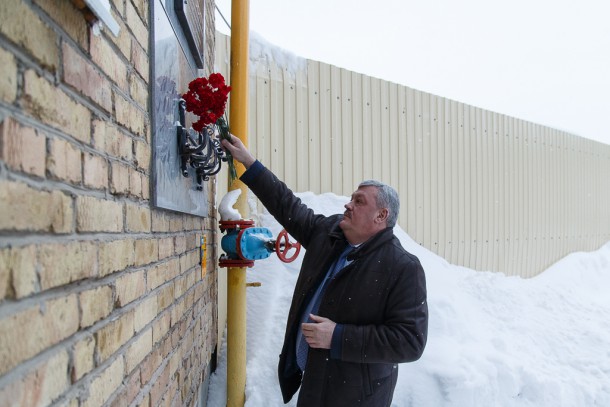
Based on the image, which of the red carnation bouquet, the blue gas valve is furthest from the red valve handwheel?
the red carnation bouquet

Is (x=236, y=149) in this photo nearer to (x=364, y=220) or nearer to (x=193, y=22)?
(x=193, y=22)

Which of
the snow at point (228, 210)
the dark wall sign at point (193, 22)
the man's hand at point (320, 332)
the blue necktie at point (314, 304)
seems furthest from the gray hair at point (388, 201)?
the dark wall sign at point (193, 22)

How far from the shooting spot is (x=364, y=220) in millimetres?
2707

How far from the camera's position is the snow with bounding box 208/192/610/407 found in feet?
13.0

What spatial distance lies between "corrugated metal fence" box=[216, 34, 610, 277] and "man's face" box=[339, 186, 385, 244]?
2568mm

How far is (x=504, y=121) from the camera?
8.27 m

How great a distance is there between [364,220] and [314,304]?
0.54 meters

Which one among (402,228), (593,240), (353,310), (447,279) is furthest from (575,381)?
(593,240)

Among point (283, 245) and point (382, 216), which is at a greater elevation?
point (382, 216)

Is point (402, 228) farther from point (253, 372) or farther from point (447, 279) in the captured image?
point (253, 372)

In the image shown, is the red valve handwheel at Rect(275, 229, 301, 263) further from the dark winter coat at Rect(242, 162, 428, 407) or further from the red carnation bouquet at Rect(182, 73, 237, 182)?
the red carnation bouquet at Rect(182, 73, 237, 182)

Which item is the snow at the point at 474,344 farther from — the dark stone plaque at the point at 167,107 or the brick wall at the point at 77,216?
the brick wall at the point at 77,216

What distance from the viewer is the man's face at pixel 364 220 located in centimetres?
270

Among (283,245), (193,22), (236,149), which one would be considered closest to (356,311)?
(283,245)
